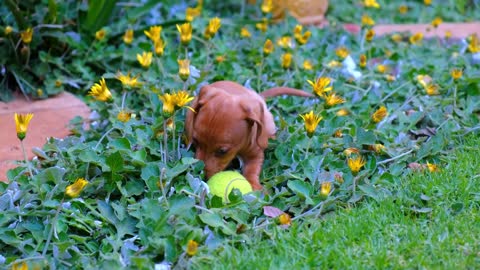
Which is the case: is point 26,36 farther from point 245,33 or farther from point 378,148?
point 378,148

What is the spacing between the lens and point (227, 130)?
11.7 ft

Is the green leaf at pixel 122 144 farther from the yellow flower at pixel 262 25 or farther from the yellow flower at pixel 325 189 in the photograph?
the yellow flower at pixel 262 25

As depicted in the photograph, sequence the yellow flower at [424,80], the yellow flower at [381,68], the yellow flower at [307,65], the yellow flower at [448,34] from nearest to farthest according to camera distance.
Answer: the yellow flower at [424,80], the yellow flower at [307,65], the yellow flower at [381,68], the yellow flower at [448,34]

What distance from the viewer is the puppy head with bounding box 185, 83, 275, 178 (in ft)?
11.7

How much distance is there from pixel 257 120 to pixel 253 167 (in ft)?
1.04

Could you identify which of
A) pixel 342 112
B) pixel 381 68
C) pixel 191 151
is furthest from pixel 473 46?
pixel 191 151

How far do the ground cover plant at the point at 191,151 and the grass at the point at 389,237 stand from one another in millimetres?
46

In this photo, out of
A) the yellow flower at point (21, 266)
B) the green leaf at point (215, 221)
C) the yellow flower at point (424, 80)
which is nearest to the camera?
the yellow flower at point (21, 266)

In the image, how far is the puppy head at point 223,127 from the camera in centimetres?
357

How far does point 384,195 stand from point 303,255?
67 cm

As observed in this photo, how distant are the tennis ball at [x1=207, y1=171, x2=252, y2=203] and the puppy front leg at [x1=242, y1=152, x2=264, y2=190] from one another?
11 centimetres

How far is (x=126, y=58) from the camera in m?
5.19

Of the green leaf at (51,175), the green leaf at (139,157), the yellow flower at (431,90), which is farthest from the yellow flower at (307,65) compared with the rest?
the green leaf at (51,175)

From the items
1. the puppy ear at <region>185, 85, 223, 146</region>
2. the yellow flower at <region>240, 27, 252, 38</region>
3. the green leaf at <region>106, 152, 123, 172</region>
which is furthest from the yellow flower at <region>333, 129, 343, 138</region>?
the yellow flower at <region>240, 27, 252, 38</region>
